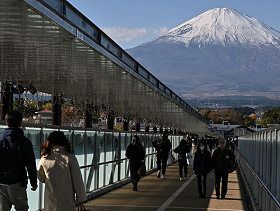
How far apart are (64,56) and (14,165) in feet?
18.3

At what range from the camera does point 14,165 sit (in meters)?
7.91

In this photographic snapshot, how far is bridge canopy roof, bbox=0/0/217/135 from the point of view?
9.09m

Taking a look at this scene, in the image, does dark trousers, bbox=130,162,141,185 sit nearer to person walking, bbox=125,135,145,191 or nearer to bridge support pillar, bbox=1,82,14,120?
person walking, bbox=125,135,145,191

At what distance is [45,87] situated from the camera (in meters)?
20.9

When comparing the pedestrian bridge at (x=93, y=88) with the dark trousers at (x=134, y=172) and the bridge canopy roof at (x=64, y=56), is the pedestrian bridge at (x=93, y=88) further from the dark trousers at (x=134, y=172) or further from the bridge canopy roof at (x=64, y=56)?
the dark trousers at (x=134, y=172)

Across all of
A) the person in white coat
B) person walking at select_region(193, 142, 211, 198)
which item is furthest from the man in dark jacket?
person walking at select_region(193, 142, 211, 198)

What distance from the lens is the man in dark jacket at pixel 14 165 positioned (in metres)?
7.89

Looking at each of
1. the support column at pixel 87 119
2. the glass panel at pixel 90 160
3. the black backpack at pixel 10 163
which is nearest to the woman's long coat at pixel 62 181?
the black backpack at pixel 10 163

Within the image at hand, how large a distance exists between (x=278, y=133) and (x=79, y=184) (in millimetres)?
3104

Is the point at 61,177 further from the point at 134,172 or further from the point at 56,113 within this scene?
the point at 56,113

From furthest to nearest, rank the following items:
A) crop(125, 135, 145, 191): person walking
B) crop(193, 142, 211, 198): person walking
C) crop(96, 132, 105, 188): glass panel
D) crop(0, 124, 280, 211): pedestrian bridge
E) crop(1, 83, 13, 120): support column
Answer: crop(125, 135, 145, 191): person walking
crop(96, 132, 105, 188): glass panel
crop(193, 142, 211, 198): person walking
crop(1, 83, 13, 120): support column
crop(0, 124, 280, 211): pedestrian bridge

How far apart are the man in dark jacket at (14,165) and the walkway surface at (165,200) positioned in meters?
5.79

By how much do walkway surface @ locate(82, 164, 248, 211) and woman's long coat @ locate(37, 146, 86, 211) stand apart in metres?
5.77

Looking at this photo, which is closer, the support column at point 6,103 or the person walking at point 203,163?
the support column at point 6,103
